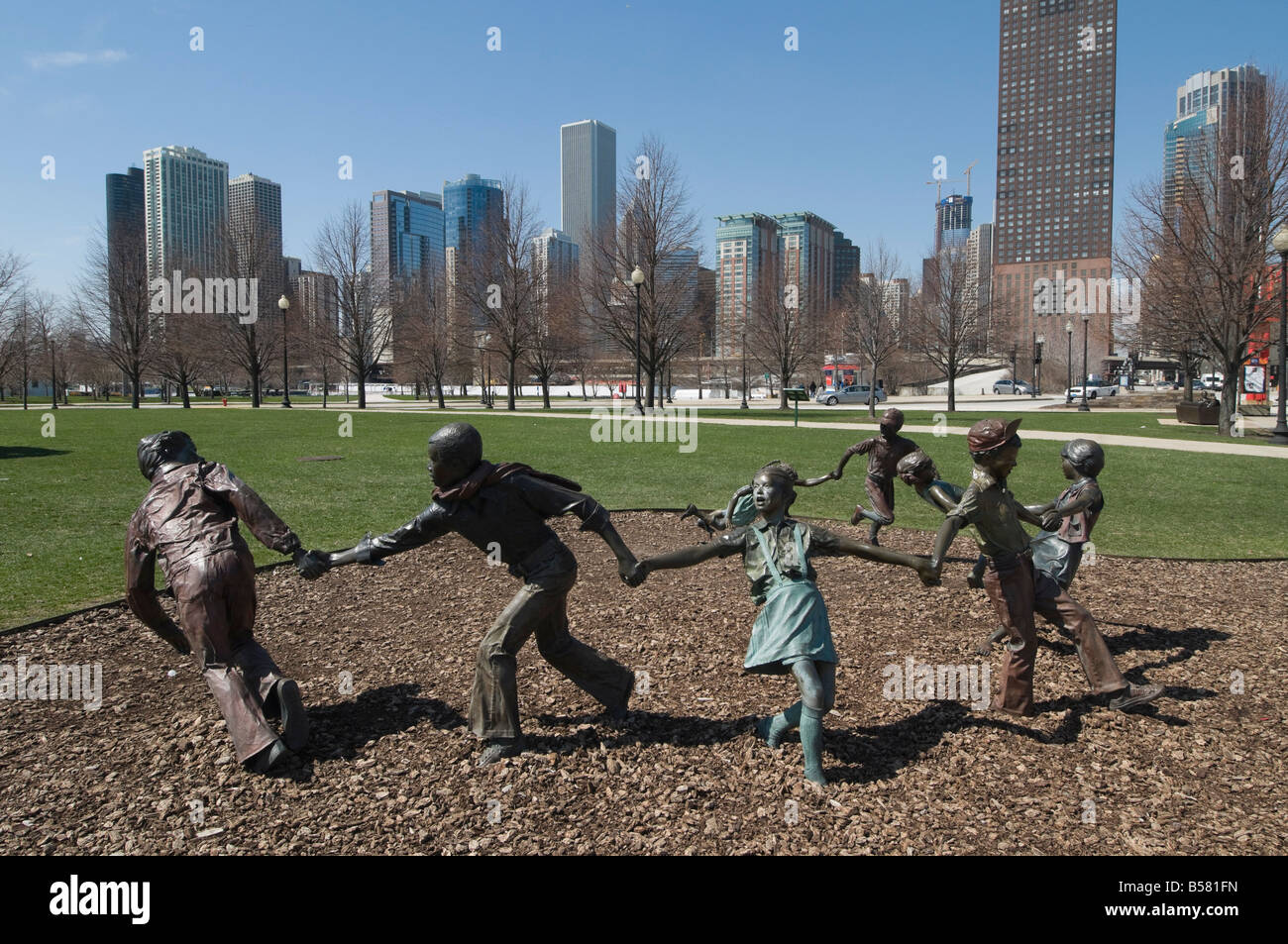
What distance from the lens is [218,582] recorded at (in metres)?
4.05

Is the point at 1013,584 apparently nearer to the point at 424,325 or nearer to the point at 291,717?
the point at 291,717

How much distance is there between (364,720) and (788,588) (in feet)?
8.64

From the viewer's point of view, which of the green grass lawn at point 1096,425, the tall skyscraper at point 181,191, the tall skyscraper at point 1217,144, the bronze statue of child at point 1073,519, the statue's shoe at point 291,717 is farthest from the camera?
the tall skyscraper at point 181,191

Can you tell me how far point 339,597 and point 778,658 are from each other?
16.0 ft

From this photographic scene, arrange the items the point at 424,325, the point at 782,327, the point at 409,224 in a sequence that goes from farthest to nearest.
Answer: the point at 409,224 → the point at 424,325 → the point at 782,327

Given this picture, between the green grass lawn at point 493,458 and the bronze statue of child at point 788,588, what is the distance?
582 cm

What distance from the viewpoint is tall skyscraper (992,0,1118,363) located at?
9231 centimetres

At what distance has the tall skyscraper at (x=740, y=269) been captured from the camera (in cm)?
4856

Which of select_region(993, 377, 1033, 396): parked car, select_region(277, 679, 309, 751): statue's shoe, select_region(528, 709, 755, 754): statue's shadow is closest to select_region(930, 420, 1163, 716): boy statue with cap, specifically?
select_region(528, 709, 755, 754): statue's shadow

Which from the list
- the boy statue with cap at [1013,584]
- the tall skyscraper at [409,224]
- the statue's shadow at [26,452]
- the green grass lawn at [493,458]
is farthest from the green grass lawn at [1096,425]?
the tall skyscraper at [409,224]

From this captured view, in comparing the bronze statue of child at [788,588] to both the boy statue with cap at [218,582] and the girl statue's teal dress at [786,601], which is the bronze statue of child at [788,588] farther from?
the boy statue with cap at [218,582]

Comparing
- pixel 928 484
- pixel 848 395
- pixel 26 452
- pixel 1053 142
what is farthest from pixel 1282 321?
pixel 1053 142

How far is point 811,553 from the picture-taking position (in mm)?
4180

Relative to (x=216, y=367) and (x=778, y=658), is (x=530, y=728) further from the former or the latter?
(x=216, y=367)
